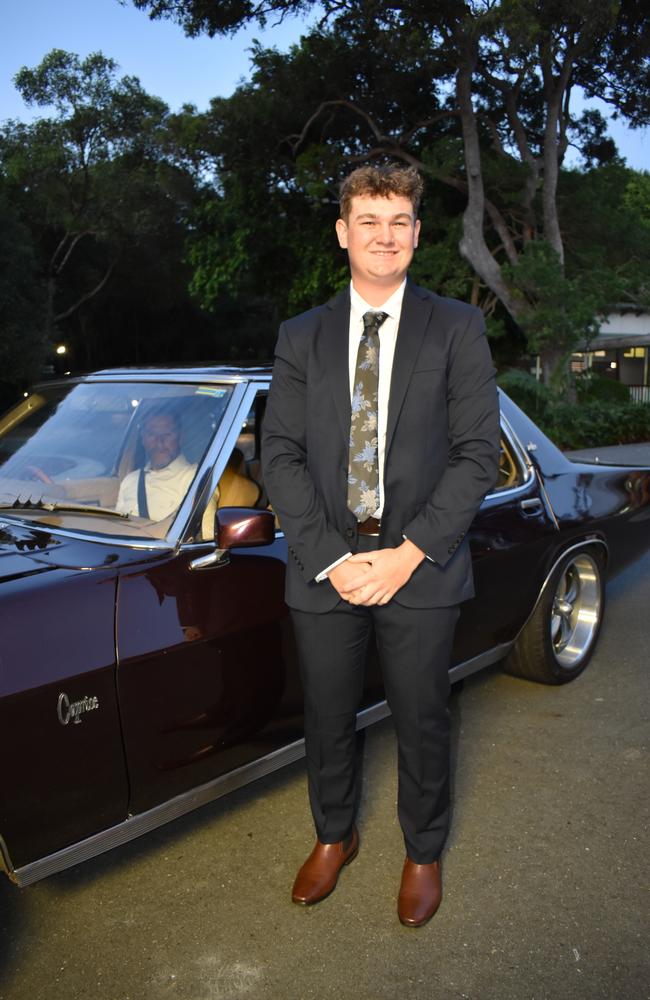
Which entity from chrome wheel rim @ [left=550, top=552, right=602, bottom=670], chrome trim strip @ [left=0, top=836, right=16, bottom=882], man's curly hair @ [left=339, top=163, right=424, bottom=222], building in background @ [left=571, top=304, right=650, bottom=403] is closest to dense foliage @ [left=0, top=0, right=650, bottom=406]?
building in background @ [left=571, top=304, right=650, bottom=403]

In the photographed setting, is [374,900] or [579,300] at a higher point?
[579,300]

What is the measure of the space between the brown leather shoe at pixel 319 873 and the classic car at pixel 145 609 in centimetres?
32

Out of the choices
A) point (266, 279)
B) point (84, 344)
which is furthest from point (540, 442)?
point (84, 344)

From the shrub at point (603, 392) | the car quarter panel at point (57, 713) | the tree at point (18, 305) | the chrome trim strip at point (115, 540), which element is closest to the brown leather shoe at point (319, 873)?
the car quarter panel at point (57, 713)

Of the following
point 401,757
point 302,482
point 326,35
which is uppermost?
point 326,35

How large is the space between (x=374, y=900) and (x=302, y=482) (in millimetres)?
1312

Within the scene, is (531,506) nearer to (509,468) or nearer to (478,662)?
(509,468)

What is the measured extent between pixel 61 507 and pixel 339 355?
3.79 ft

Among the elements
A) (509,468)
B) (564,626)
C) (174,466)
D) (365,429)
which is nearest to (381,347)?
(365,429)

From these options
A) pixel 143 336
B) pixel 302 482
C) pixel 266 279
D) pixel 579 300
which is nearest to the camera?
pixel 302 482

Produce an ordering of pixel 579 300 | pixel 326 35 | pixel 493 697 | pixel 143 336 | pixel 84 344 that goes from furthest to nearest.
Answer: pixel 143 336 < pixel 84 344 < pixel 326 35 < pixel 579 300 < pixel 493 697

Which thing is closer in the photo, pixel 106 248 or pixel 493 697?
pixel 493 697

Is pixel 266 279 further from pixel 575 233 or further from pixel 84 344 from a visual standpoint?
pixel 84 344

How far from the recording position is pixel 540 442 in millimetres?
4371
